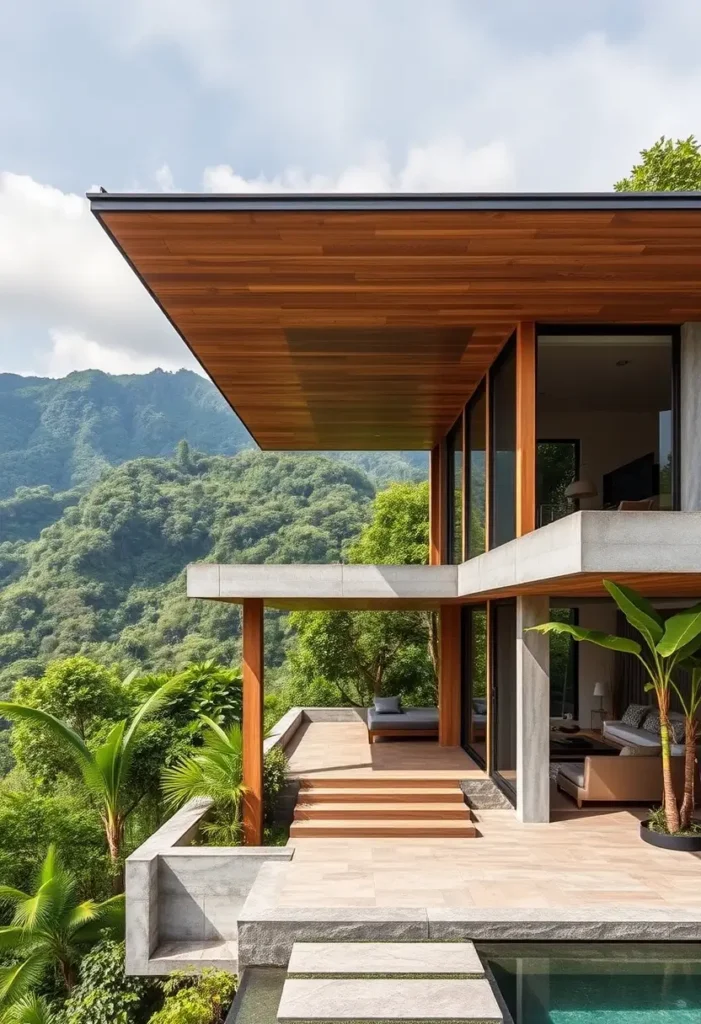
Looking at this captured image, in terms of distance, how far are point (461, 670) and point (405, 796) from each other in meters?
4.39

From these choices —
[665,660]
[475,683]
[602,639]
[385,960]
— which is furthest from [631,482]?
[385,960]

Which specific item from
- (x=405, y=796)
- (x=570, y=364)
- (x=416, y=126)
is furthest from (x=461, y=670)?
(x=416, y=126)

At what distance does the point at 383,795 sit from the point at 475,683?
10.4 feet

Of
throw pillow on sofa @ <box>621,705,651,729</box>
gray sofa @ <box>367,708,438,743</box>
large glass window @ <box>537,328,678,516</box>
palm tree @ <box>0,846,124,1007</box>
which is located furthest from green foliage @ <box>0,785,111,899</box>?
throw pillow on sofa @ <box>621,705,651,729</box>

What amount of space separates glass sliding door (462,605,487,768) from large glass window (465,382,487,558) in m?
1.31

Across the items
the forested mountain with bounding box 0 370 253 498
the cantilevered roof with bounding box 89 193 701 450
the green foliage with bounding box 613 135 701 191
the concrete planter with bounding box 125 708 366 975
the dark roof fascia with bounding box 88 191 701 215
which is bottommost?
the concrete planter with bounding box 125 708 366 975

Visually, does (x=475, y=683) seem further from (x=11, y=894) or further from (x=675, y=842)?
(x=11, y=894)

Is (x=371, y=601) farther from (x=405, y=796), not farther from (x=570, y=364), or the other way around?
(x=570, y=364)

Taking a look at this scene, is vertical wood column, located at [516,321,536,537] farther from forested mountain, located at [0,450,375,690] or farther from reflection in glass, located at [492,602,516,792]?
forested mountain, located at [0,450,375,690]

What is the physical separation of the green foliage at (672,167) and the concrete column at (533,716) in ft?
64.7

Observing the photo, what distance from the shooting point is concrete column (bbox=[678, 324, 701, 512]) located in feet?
31.7

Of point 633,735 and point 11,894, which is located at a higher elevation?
point 633,735

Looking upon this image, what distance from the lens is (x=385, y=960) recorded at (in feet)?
21.8

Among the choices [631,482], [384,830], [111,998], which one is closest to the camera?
[111,998]
